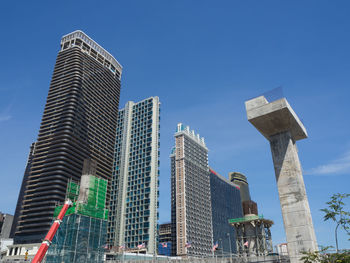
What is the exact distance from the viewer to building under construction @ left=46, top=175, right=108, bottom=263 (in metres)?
68.8

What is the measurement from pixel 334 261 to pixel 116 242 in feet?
501

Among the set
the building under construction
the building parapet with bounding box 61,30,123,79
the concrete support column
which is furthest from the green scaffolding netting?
the building parapet with bounding box 61,30,123,79

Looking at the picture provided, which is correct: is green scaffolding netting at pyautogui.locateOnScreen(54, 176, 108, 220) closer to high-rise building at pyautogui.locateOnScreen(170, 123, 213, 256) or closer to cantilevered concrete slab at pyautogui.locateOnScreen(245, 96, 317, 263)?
cantilevered concrete slab at pyautogui.locateOnScreen(245, 96, 317, 263)

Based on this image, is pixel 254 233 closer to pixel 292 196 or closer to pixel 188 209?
pixel 292 196

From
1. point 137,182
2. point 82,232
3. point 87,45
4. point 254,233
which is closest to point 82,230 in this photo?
point 82,232

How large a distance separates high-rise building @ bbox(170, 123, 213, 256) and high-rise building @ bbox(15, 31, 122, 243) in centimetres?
4358

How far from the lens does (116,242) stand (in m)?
160

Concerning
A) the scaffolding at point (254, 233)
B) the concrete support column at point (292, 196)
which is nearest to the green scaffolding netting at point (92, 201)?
the scaffolding at point (254, 233)

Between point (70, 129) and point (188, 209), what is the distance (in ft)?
264

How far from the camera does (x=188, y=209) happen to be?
572ft

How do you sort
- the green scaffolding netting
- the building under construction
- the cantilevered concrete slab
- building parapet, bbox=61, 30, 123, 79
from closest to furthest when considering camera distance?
the cantilevered concrete slab → the building under construction → the green scaffolding netting → building parapet, bbox=61, 30, 123, 79

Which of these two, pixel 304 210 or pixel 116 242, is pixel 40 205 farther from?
pixel 304 210

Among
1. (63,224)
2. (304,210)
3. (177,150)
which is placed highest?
(177,150)

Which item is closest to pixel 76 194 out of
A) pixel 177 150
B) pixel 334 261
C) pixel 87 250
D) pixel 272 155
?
pixel 87 250
